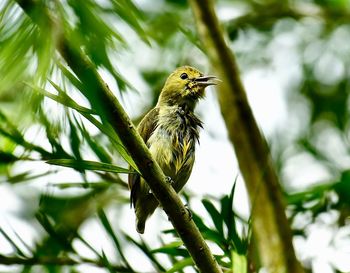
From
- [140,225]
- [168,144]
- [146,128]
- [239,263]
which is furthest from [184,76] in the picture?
[239,263]

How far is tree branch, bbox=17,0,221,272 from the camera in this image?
1103 millimetres

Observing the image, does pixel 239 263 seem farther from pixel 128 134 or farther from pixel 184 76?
pixel 184 76

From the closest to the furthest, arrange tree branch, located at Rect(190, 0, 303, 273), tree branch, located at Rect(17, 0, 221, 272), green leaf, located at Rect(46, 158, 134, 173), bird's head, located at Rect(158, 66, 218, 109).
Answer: tree branch, located at Rect(17, 0, 221, 272)
green leaf, located at Rect(46, 158, 134, 173)
tree branch, located at Rect(190, 0, 303, 273)
bird's head, located at Rect(158, 66, 218, 109)

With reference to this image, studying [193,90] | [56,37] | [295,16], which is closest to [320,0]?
[295,16]

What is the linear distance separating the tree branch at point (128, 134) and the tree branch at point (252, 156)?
0.24 meters

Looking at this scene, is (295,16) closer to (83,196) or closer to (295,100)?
(295,100)

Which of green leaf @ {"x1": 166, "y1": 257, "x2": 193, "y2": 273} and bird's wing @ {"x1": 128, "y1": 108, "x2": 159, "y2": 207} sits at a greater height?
bird's wing @ {"x1": 128, "y1": 108, "x2": 159, "y2": 207}

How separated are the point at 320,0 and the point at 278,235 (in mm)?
2566

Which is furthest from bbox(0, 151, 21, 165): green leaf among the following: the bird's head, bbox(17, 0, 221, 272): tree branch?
the bird's head

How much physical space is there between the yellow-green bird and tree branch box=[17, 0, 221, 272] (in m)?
1.59

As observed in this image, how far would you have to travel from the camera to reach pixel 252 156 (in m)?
2.74

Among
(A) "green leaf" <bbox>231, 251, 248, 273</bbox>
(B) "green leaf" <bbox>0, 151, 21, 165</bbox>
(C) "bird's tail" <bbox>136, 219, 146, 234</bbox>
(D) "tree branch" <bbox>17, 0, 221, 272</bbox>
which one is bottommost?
(A) "green leaf" <bbox>231, 251, 248, 273</bbox>

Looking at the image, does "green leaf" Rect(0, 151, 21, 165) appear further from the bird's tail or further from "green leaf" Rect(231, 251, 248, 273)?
the bird's tail

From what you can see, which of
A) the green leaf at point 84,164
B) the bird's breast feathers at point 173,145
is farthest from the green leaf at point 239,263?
the bird's breast feathers at point 173,145
